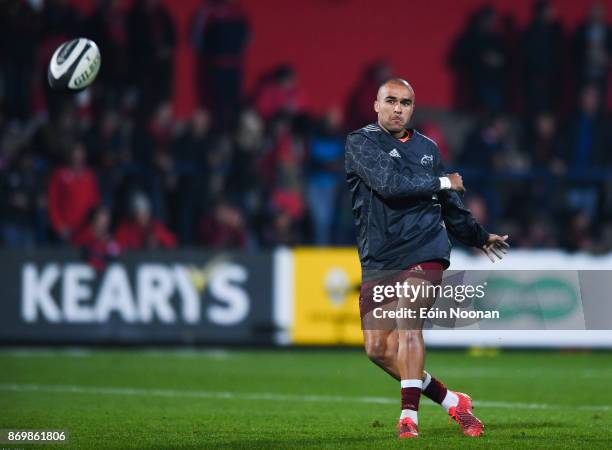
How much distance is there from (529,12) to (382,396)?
13039mm

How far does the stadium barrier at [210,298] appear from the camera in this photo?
17.9 metres

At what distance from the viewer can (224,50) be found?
69.2 feet

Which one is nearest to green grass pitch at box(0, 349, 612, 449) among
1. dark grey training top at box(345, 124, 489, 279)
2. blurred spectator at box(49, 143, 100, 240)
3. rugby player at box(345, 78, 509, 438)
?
rugby player at box(345, 78, 509, 438)

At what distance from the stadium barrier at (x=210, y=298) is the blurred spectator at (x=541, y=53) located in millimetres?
4445

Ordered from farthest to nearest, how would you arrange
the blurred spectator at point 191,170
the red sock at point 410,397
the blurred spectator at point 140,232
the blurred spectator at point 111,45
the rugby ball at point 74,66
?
the blurred spectator at point 111,45, the blurred spectator at point 191,170, the blurred spectator at point 140,232, the rugby ball at point 74,66, the red sock at point 410,397

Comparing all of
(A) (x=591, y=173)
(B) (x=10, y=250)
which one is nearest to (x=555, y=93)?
(A) (x=591, y=173)

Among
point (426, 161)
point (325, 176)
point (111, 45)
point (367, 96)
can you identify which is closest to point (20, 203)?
point (111, 45)

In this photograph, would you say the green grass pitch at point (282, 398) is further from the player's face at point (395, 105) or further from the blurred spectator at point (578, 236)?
the player's face at point (395, 105)

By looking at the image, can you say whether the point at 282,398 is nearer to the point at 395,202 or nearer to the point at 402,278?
the point at 402,278

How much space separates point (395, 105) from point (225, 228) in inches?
398

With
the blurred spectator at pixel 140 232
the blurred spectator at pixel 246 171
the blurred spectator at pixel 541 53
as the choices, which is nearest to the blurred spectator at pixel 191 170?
the blurred spectator at pixel 246 171

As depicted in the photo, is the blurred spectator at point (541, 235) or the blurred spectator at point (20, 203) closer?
the blurred spectator at point (20, 203)

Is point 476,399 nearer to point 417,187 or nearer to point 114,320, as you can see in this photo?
point 417,187

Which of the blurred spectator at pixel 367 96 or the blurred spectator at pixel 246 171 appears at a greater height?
the blurred spectator at pixel 367 96
